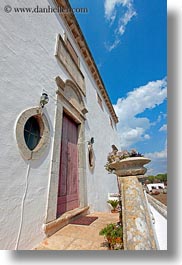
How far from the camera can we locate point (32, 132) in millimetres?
2604

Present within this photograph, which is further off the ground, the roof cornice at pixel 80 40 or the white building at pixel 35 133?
the roof cornice at pixel 80 40

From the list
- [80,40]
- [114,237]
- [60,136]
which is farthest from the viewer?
[80,40]

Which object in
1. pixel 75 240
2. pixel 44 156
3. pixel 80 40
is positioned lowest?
pixel 75 240

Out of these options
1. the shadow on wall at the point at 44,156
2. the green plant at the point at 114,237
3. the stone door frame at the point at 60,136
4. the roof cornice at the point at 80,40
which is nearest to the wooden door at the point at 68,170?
the stone door frame at the point at 60,136

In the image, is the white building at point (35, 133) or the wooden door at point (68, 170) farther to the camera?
the wooden door at point (68, 170)

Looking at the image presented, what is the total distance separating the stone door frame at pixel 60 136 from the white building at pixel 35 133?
1 cm

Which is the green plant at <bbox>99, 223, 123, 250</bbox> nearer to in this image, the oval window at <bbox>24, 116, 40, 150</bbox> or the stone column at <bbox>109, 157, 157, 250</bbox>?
the stone column at <bbox>109, 157, 157, 250</bbox>

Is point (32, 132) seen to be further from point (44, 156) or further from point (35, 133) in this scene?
point (44, 156)

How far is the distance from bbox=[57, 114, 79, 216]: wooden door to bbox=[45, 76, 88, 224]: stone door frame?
0.55 feet

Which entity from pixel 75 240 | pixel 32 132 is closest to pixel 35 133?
pixel 32 132

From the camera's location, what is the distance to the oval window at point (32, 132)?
2.47m

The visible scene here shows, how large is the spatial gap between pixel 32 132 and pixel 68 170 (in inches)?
59.0

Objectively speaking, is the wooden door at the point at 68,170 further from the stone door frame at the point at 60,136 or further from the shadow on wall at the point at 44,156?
the shadow on wall at the point at 44,156

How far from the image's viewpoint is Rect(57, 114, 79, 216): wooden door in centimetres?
332
